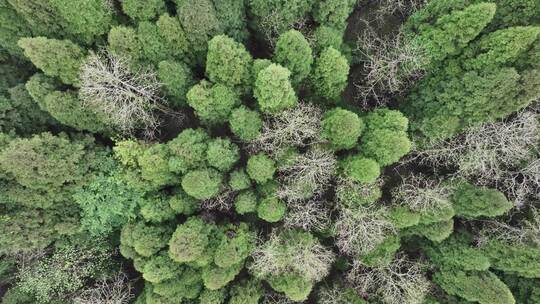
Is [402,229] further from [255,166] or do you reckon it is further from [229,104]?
[229,104]

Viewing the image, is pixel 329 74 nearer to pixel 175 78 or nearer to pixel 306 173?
pixel 306 173

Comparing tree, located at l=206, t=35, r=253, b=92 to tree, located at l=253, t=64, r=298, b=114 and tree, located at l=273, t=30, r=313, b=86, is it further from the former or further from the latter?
tree, located at l=273, t=30, r=313, b=86

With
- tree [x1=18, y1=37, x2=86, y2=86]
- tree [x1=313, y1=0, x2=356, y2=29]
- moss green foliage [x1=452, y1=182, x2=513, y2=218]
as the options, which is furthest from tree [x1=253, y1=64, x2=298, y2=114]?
moss green foliage [x1=452, y1=182, x2=513, y2=218]

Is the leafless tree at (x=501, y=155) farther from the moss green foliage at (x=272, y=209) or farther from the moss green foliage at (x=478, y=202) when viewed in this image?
the moss green foliage at (x=272, y=209)

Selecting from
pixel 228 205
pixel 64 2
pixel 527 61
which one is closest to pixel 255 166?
pixel 228 205

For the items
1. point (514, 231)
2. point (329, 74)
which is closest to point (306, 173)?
point (329, 74)

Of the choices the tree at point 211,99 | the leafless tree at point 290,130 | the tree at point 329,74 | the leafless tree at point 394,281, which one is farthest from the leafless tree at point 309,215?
the tree at point 211,99
